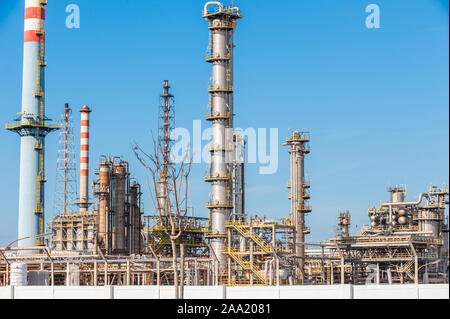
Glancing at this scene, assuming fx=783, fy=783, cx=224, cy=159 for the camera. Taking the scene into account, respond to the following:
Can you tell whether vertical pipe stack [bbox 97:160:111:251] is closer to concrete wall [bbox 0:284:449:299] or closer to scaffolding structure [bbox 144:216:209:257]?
scaffolding structure [bbox 144:216:209:257]

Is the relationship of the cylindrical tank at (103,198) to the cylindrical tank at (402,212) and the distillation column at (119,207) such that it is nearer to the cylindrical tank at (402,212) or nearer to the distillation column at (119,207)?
the distillation column at (119,207)

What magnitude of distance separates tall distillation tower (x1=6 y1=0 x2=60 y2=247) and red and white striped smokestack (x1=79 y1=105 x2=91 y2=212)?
14.3m

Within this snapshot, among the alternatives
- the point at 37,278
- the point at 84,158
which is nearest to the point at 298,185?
the point at 37,278

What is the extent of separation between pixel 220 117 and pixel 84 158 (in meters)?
30.8

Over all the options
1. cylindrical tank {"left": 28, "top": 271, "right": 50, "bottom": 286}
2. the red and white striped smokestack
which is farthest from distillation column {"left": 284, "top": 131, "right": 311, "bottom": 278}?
the red and white striped smokestack

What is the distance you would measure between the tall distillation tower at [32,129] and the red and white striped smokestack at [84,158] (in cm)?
1426

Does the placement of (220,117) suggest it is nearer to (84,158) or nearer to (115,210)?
(115,210)

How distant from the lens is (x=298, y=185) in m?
59.9

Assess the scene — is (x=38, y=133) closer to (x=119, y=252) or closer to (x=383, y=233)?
(x=119, y=252)

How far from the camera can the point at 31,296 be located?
31203 millimetres

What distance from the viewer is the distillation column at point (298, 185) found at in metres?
59.5

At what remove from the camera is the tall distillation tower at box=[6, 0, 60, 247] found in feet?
220

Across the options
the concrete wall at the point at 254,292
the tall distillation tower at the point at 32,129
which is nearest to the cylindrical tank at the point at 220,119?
the tall distillation tower at the point at 32,129

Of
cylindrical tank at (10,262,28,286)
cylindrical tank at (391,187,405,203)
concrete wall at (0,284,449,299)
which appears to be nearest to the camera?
concrete wall at (0,284,449,299)
